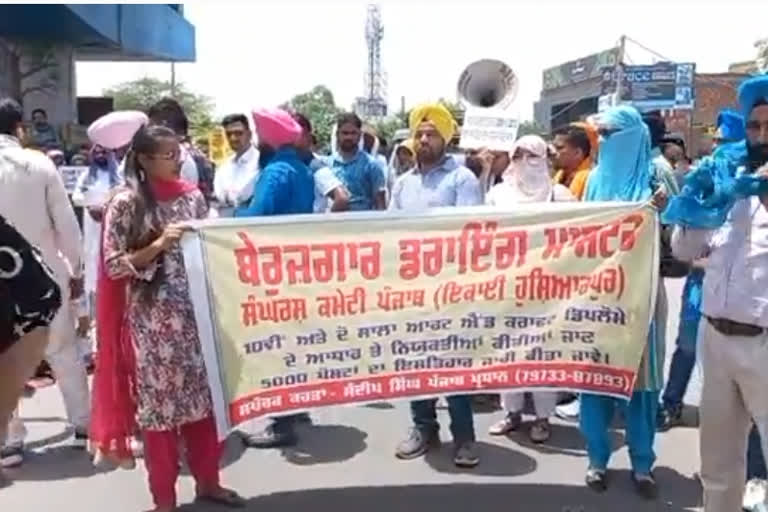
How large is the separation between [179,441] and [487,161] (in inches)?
151

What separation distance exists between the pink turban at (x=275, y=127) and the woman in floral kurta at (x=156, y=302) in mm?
816

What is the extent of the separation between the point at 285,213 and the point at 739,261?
7.22ft

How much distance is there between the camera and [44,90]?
2372cm

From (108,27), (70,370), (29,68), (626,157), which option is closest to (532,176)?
(626,157)

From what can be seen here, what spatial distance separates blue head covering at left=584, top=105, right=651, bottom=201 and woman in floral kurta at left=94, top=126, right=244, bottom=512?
5.80ft

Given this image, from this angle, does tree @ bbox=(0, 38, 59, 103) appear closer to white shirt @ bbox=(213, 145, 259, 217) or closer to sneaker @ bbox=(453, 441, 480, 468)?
white shirt @ bbox=(213, 145, 259, 217)

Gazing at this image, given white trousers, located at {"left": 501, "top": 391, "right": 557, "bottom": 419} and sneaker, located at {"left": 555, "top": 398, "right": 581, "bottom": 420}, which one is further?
sneaker, located at {"left": 555, "top": 398, "right": 581, "bottom": 420}

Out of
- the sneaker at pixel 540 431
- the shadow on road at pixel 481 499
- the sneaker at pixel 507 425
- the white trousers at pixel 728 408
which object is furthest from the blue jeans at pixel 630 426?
the sneaker at pixel 507 425

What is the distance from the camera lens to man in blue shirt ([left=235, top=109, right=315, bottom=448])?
5.00 meters

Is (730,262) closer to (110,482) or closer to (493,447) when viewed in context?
(493,447)

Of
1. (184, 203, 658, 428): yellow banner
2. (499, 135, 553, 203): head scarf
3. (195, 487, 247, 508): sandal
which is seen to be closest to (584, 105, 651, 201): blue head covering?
(184, 203, 658, 428): yellow banner

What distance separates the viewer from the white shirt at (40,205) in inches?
201

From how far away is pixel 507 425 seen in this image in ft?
18.7

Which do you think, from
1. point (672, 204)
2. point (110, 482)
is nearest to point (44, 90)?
point (110, 482)
